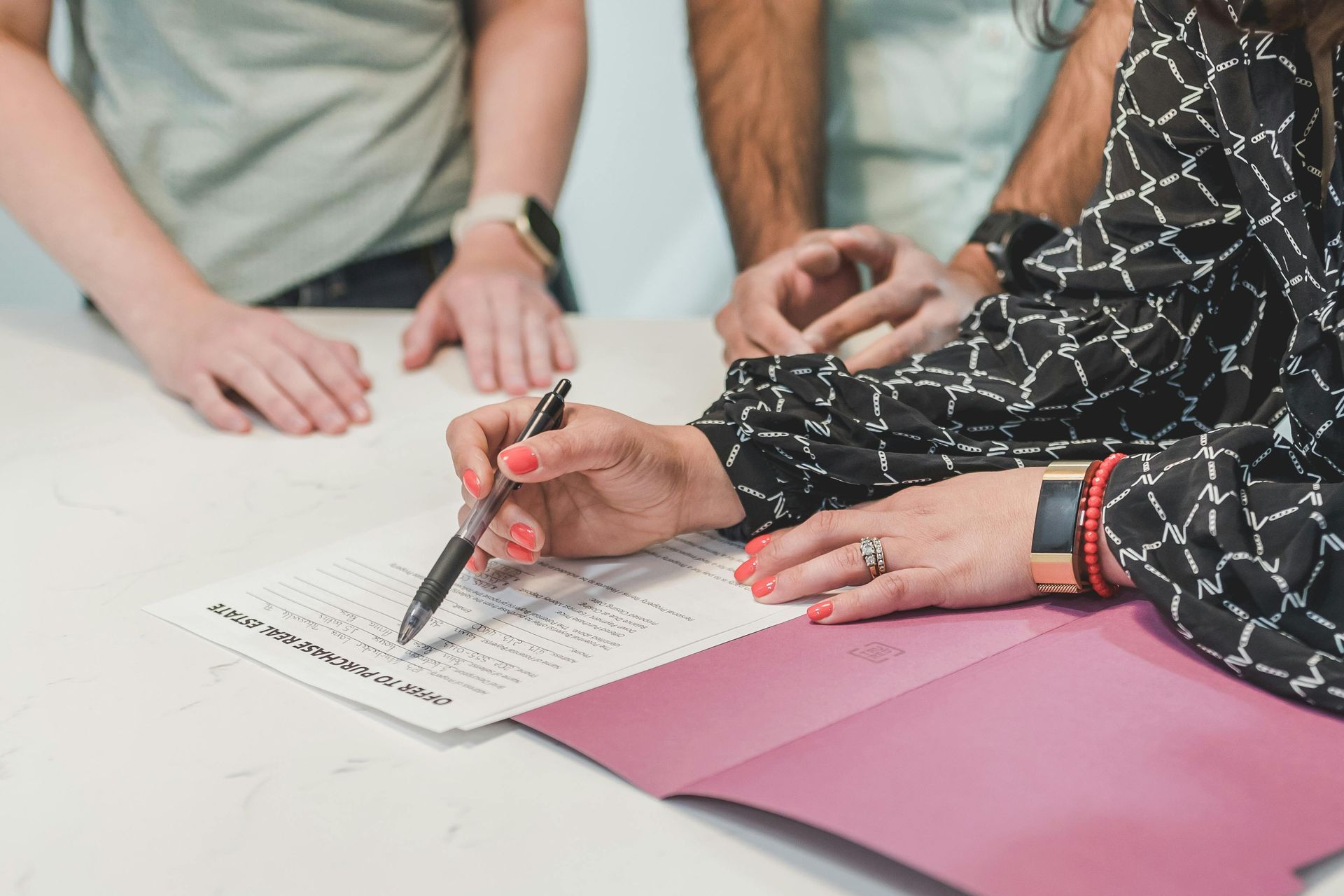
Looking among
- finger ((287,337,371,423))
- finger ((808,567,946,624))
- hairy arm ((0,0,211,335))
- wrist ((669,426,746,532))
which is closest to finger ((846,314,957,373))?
wrist ((669,426,746,532))

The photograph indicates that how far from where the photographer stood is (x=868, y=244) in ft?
3.77

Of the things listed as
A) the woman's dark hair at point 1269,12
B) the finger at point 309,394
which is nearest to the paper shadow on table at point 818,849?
the woman's dark hair at point 1269,12

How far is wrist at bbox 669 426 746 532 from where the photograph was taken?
0.81m

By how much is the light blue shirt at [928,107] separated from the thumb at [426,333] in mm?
651

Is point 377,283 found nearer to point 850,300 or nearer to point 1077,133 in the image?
point 850,300

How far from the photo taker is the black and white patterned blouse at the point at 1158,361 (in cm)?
69

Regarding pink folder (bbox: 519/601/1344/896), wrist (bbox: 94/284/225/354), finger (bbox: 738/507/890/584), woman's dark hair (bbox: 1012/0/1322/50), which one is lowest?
pink folder (bbox: 519/601/1344/896)

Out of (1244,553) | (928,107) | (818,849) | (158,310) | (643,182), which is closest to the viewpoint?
(818,849)

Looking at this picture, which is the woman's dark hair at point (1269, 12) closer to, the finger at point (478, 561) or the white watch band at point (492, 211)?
the finger at point (478, 561)

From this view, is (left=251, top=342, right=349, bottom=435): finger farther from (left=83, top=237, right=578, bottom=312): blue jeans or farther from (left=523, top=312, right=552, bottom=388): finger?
(left=83, top=237, right=578, bottom=312): blue jeans

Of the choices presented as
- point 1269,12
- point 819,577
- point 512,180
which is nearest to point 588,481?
point 819,577

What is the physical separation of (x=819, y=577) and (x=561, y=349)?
0.56 meters

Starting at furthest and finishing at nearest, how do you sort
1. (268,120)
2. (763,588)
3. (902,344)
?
(268,120) → (902,344) → (763,588)

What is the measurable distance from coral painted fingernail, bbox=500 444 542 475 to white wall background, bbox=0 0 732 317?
182 centimetres
